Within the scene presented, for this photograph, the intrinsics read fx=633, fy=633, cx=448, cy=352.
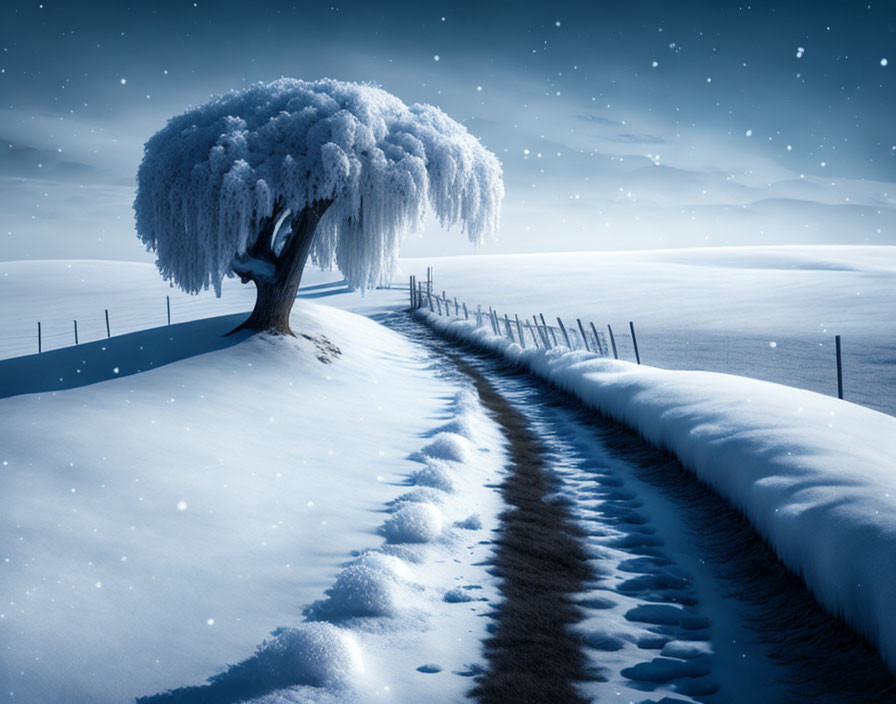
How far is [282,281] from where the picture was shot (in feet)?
47.4

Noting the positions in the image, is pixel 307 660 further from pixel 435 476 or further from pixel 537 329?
pixel 537 329

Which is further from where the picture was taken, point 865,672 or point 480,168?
point 480,168

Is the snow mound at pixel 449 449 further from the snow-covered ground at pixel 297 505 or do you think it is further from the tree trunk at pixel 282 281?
the tree trunk at pixel 282 281

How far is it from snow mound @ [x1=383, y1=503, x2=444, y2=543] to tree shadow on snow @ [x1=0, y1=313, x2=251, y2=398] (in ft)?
24.0

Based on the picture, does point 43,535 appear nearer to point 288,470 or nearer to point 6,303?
point 288,470

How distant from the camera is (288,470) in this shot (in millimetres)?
7398

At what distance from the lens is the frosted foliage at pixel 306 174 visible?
1277 centimetres

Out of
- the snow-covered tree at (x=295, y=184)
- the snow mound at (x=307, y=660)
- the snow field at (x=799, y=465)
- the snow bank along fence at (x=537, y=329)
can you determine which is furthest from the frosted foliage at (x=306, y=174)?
the snow mound at (x=307, y=660)

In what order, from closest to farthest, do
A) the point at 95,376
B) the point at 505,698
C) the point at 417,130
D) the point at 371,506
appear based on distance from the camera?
1. the point at 505,698
2. the point at 371,506
3. the point at 95,376
4. the point at 417,130

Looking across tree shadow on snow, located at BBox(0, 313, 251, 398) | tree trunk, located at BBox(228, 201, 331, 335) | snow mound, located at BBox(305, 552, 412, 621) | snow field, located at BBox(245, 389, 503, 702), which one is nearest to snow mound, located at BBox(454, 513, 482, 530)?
snow field, located at BBox(245, 389, 503, 702)

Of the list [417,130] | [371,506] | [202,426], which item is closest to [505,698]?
[371,506]

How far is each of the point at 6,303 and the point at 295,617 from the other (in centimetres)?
6393

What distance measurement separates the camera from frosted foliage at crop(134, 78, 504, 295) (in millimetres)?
12766

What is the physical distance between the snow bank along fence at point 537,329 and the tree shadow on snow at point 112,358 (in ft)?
28.9
